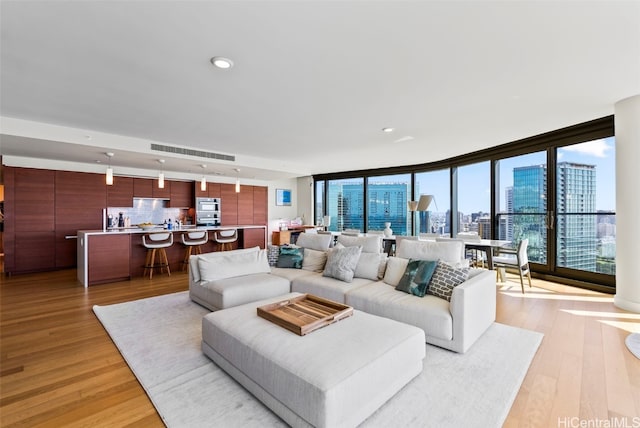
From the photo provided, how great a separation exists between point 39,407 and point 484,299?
3.60m

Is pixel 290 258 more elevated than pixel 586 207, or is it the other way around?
pixel 586 207

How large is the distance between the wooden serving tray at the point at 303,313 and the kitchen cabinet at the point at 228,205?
628cm

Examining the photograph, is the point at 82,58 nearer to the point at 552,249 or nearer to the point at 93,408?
the point at 93,408

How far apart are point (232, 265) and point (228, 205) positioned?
16.5 feet

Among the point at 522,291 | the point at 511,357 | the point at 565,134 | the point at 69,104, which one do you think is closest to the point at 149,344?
the point at 69,104

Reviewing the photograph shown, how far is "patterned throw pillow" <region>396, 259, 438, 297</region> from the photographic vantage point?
2.96m

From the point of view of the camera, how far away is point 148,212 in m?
7.54

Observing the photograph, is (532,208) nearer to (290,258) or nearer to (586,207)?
(586,207)

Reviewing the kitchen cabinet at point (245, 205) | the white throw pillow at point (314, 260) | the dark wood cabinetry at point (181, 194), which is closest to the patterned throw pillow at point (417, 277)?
the white throw pillow at point (314, 260)

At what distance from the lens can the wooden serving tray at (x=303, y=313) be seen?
2.10 metres

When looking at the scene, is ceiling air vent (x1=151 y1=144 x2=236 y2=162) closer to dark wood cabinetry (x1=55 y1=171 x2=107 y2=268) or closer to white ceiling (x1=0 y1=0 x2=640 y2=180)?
white ceiling (x1=0 y1=0 x2=640 y2=180)

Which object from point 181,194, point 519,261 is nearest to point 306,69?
point 519,261

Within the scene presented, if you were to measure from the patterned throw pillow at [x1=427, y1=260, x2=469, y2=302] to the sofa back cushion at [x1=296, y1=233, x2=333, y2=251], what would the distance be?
177cm

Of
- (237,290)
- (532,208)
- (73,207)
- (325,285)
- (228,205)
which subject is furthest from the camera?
(228,205)
